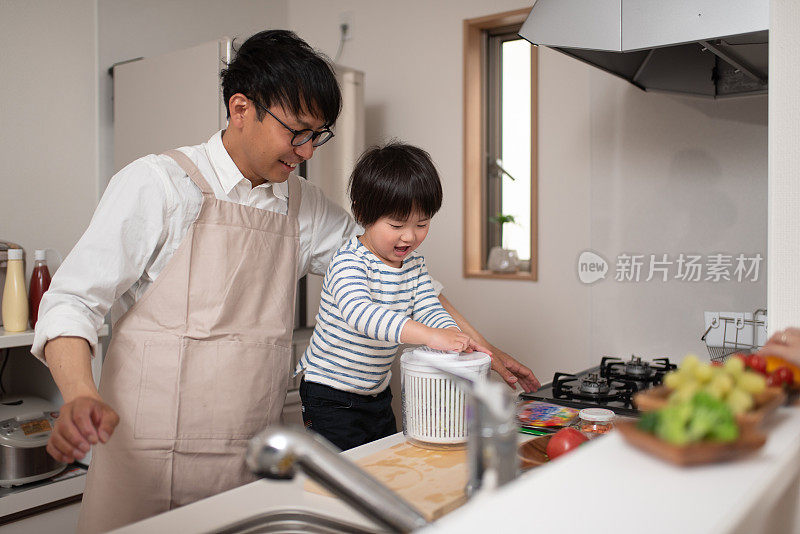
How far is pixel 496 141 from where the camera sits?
2643 millimetres

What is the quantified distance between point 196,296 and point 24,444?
1093 mm

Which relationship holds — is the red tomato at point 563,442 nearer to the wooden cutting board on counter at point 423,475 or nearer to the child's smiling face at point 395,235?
the wooden cutting board on counter at point 423,475

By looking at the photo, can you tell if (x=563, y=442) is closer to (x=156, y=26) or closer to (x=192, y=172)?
(x=192, y=172)

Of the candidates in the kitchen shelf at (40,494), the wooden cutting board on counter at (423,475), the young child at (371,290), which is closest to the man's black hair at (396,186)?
the young child at (371,290)

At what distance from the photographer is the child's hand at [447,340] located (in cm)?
114

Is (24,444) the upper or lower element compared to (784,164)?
lower

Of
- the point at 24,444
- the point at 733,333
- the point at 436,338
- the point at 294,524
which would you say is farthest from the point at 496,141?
the point at 294,524

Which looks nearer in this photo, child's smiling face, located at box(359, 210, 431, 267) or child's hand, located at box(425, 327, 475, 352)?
child's hand, located at box(425, 327, 475, 352)

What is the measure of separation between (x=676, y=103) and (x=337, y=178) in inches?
45.3

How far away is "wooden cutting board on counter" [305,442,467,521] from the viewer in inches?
36.9

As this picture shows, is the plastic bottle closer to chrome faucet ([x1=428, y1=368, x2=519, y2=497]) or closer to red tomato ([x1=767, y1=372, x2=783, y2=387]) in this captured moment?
chrome faucet ([x1=428, y1=368, x2=519, y2=497])

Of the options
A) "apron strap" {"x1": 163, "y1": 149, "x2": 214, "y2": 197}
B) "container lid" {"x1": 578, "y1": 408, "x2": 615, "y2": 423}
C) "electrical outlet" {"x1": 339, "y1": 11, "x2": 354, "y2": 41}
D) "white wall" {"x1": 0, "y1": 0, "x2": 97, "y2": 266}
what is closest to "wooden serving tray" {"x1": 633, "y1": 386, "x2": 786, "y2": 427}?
"container lid" {"x1": 578, "y1": 408, "x2": 615, "y2": 423}

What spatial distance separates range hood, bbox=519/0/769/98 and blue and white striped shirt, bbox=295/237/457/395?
0.63m

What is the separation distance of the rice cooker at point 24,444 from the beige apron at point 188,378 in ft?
2.86
